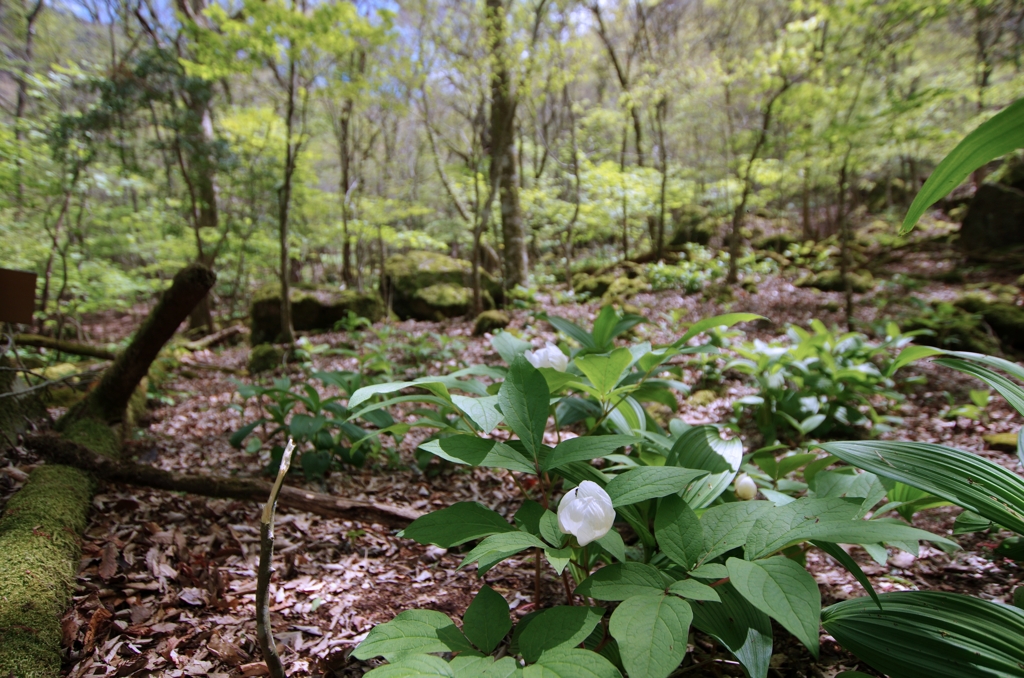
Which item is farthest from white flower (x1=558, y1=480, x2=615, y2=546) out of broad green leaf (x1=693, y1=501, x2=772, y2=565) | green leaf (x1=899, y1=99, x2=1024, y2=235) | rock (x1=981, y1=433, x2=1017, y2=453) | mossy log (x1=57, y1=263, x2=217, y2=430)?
rock (x1=981, y1=433, x2=1017, y2=453)

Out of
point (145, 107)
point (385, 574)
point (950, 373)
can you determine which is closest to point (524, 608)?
point (385, 574)

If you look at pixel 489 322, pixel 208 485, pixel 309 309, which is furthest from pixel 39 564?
pixel 309 309

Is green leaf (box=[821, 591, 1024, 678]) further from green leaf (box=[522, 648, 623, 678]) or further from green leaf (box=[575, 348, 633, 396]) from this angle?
green leaf (box=[575, 348, 633, 396])

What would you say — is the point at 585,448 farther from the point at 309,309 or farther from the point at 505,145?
the point at 309,309

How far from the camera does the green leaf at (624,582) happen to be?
2.94 ft

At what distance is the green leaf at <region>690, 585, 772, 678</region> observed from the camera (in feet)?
3.15

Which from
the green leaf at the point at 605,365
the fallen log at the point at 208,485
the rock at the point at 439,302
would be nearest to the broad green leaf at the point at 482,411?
the green leaf at the point at 605,365

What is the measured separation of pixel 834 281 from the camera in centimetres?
813

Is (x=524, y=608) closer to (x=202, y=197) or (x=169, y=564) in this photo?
(x=169, y=564)

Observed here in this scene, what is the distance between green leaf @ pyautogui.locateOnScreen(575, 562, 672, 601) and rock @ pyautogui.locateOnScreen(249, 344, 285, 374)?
576 centimetres

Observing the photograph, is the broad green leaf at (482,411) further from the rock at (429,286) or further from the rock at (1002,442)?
the rock at (429,286)

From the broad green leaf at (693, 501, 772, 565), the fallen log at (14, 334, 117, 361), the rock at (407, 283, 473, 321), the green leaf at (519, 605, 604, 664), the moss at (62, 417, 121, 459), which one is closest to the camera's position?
the green leaf at (519, 605, 604, 664)

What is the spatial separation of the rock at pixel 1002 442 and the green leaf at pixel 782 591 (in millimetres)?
2980

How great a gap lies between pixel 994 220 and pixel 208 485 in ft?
41.0
